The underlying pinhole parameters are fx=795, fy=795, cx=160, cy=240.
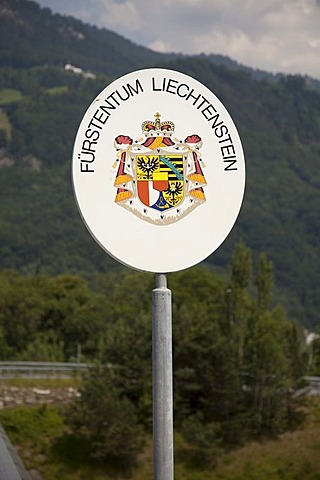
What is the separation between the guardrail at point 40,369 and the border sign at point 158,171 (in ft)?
85.1

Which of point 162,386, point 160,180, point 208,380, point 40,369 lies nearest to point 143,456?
point 208,380

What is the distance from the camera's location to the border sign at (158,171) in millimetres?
4027

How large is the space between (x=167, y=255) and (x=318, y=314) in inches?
4485

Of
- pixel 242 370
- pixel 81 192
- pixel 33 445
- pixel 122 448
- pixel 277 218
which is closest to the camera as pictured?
pixel 81 192

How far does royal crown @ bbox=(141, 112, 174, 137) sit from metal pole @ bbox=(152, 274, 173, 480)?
2.41 feet

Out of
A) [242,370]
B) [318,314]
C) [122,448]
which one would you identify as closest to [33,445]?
[122,448]

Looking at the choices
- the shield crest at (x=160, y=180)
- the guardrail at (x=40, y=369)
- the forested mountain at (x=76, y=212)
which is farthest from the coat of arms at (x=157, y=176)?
the forested mountain at (x=76, y=212)

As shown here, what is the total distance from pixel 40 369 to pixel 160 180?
91.0ft

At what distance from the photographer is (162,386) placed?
13.0 ft

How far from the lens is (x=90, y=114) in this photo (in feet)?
13.4

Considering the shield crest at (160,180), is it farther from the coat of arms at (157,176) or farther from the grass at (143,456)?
the grass at (143,456)

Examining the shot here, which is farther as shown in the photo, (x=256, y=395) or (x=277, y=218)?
(x=277, y=218)

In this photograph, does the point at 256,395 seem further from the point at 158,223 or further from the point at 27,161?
the point at 27,161

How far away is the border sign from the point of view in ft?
13.2
